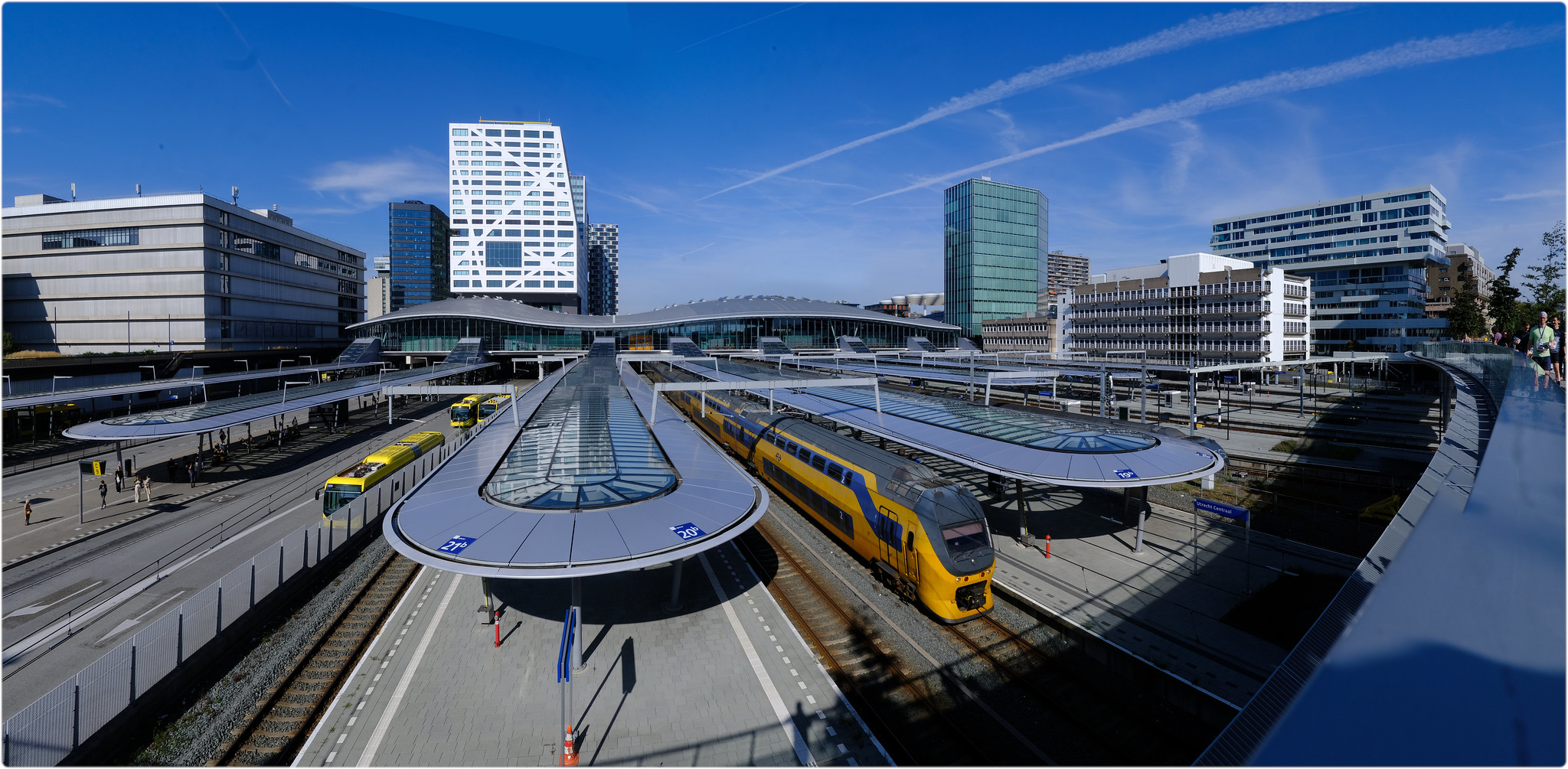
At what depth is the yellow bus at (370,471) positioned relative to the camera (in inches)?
917

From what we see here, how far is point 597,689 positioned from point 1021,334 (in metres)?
88.3

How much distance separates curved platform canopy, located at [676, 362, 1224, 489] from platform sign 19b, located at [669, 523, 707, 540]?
377 inches

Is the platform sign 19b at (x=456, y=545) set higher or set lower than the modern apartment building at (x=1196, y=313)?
lower

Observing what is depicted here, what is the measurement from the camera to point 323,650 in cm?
1352

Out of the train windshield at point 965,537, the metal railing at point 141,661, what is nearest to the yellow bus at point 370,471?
the metal railing at point 141,661

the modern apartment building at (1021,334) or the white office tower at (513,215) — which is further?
the white office tower at (513,215)

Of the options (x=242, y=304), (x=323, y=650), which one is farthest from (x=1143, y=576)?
(x=242, y=304)

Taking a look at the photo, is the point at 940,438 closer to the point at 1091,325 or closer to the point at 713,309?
the point at 713,309

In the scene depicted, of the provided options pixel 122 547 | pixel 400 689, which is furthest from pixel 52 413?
pixel 400 689

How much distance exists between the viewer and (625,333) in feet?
260

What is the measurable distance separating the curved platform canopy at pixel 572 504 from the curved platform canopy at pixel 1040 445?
769cm

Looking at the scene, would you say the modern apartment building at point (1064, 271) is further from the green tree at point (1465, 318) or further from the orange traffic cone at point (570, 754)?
the orange traffic cone at point (570, 754)

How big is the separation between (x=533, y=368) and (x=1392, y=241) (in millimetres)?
121944

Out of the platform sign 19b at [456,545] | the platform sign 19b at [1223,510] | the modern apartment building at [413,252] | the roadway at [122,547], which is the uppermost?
the modern apartment building at [413,252]
